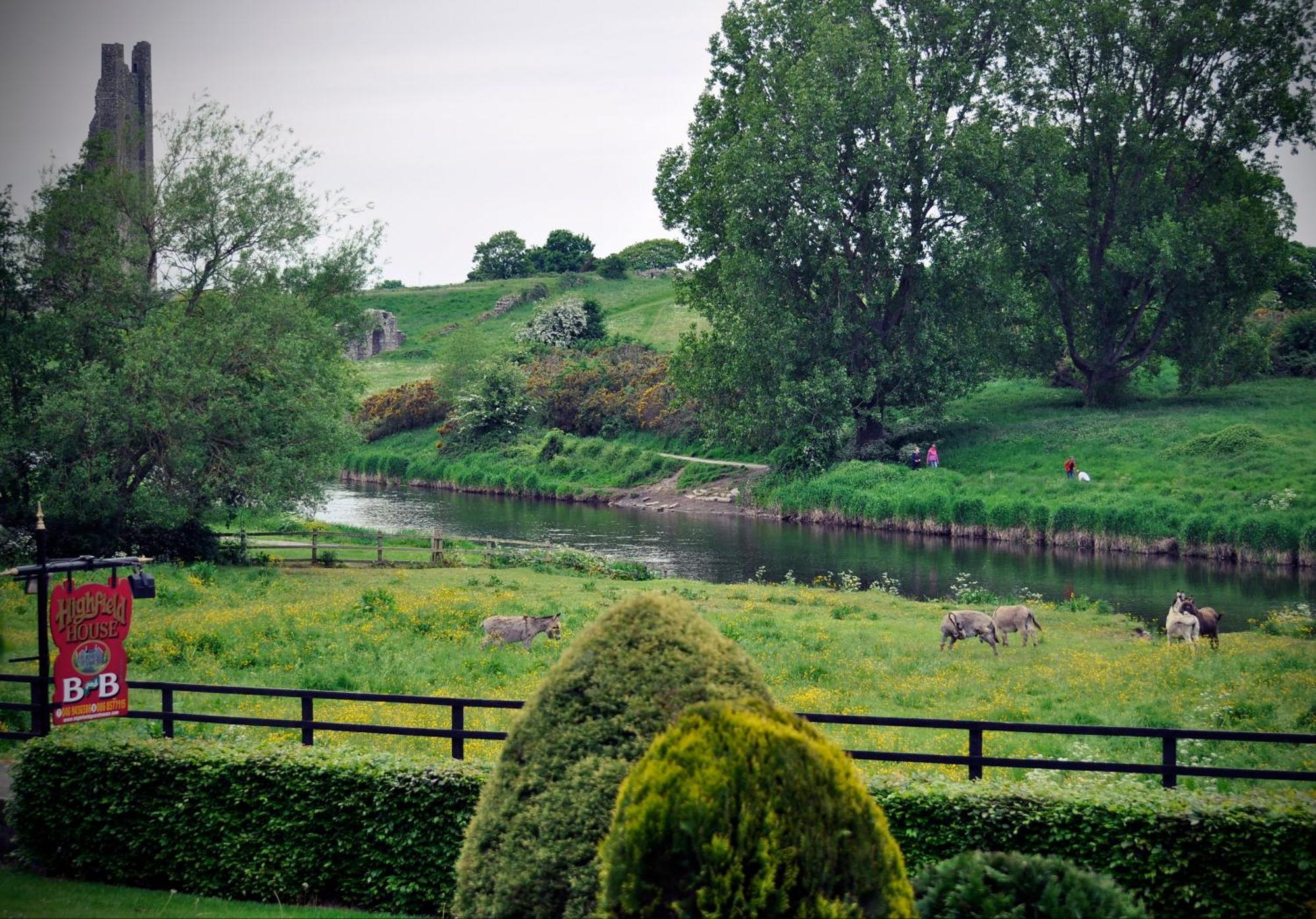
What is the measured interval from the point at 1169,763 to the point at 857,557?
32591 millimetres

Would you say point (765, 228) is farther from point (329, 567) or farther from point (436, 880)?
point (436, 880)

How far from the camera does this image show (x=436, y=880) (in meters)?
10.4

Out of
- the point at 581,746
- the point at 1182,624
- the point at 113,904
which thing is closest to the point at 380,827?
the point at 113,904

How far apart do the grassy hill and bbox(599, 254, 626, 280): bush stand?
3.74 feet

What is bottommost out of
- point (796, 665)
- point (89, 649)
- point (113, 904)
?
point (113, 904)

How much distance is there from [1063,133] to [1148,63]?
594 cm

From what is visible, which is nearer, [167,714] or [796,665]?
[167,714]

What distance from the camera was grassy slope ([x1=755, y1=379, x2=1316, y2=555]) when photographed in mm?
43156

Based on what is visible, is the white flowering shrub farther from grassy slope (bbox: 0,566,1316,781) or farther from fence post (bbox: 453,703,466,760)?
fence post (bbox: 453,703,466,760)

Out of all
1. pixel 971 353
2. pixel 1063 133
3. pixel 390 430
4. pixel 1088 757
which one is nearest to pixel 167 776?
pixel 1088 757

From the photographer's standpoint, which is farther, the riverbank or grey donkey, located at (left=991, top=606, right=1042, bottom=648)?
the riverbank

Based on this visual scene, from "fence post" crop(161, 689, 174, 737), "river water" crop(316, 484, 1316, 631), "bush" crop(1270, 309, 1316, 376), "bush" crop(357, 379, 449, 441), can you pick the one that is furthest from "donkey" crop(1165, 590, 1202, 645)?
"bush" crop(357, 379, 449, 441)

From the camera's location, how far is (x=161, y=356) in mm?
34094

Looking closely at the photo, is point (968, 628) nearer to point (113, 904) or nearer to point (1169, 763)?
point (1169, 763)
